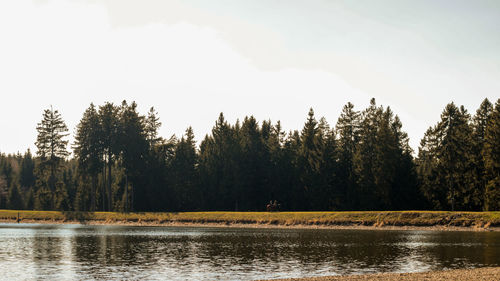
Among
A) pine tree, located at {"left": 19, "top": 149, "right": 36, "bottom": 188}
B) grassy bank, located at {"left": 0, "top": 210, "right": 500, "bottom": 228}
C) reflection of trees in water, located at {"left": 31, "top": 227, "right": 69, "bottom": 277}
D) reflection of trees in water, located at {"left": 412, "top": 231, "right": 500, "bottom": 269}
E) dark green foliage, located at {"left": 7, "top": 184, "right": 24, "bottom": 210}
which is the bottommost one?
reflection of trees in water, located at {"left": 412, "top": 231, "right": 500, "bottom": 269}

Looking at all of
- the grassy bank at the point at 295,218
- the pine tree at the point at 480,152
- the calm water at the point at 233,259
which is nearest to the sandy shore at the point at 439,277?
the calm water at the point at 233,259

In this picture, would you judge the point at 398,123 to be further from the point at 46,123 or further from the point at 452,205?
the point at 46,123

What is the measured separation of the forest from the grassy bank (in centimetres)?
773

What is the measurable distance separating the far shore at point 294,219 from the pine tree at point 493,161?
13.2 m

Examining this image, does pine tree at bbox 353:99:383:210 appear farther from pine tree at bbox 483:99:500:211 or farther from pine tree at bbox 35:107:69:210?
pine tree at bbox 35:107:69:210

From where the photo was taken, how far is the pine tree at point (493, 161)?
84.8 metres

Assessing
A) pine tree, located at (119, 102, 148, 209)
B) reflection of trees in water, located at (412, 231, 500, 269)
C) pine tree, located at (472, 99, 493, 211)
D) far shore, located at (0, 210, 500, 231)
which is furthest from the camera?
pine tree, located at (119, 102, 148, 209)

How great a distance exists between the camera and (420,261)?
36.2 meters

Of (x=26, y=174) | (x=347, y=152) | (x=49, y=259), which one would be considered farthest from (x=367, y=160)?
(x=26, y=174)

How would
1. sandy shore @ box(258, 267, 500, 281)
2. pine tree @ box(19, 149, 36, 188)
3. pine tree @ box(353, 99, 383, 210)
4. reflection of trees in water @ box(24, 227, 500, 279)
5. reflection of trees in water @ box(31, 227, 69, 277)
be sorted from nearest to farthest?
sandy shore @ box(258, 267, 500, 281)
reflection of trees in water @ box(31, 227, 69, 277)
reflection of trees in water @ box(24, 227, 500, 279)
pine tree @ box(353, 99, 383, 210)
pine tree @ box(19, 149, 36, 188)

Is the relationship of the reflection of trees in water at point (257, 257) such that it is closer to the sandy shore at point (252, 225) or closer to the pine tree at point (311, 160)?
the sandy shore at point (252, 225)

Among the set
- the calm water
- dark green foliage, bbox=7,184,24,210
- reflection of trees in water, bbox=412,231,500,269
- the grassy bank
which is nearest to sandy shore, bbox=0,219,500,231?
the grassy bank

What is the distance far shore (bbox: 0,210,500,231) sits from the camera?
241ft

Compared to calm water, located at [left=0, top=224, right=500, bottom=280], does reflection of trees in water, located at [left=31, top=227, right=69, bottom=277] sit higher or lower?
higher
